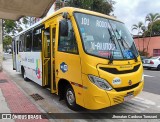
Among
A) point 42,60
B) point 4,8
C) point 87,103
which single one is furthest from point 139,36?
point 87,103

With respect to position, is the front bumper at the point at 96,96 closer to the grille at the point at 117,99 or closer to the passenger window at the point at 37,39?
the grille at the point at 117,99

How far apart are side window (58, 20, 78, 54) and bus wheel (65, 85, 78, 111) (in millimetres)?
1075

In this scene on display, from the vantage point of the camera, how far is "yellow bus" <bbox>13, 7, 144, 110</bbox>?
4492 mm

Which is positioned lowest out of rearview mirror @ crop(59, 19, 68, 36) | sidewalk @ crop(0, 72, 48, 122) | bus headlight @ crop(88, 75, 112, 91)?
sidewalk @ crop(0, 72, 48, 122)

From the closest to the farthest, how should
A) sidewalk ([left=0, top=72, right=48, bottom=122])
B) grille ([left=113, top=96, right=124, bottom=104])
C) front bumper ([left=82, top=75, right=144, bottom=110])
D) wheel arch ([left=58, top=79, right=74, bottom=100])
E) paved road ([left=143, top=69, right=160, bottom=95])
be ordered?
front bumper ([left=82, top=75, right=144, bottom=110])
grille ([left=113, top=96, right=124, bottom=104])
sidewalk ([left=0, top=72, right=48, bottom=122])
wheel arch ([left=58, top=79, right=74, bottom=100])
paved road ([left=143, top=69, right=160, bottom=95])

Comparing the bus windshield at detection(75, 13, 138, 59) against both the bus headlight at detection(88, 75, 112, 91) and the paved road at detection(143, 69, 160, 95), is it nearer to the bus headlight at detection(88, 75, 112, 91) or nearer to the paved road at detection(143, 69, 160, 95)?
the bus headlight at detection(88, 75, 112, 91)

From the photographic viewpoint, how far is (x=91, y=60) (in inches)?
178

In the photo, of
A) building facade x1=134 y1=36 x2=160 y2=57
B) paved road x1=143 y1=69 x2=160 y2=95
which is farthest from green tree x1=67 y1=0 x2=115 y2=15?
paved road x1=143 y1=69 x2=160 y2=95

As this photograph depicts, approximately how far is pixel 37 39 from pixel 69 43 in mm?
3030

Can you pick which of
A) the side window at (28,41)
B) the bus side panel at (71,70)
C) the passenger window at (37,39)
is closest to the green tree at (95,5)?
the side window at (28,41)

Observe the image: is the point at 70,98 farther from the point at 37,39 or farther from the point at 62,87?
the point at 37,39

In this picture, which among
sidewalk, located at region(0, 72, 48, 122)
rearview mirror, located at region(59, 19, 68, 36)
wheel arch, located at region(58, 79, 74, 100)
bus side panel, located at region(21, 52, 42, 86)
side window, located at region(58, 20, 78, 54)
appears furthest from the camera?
bus side panel, located at region(21, 52, 42, 86)

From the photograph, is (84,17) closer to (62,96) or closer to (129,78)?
(129,78)

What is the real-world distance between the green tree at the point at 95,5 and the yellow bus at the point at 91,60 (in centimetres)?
1822
